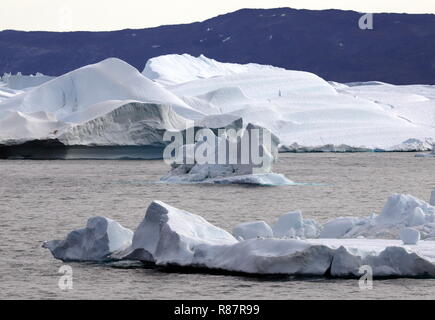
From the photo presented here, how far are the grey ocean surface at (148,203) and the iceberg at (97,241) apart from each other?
10.7 inches

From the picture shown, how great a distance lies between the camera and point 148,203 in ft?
90.2

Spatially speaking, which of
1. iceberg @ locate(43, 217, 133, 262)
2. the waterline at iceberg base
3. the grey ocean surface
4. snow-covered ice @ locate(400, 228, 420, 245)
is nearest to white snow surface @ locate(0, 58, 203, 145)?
the grey ocean surface

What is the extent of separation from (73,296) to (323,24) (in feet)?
570

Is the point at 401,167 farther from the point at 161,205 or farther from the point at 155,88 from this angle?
the point at 161,205

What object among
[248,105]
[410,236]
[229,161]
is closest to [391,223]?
[410,236]

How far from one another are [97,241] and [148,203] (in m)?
12.8

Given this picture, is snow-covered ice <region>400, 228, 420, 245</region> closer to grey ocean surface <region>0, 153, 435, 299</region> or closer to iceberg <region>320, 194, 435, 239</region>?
iceberg <region>320, 194, 435, 239</region>

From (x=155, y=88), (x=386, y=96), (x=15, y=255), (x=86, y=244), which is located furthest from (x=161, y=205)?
Result: (x=386, y=96)

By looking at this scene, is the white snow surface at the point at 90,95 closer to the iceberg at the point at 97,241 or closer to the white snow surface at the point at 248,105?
the white snow surface at the point at 248,105

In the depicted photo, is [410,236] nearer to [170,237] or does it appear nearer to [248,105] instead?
[170,237]

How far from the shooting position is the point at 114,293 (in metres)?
12.6

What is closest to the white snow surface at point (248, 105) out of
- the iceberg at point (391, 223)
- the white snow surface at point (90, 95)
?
the white snow surface at point (90, 95)

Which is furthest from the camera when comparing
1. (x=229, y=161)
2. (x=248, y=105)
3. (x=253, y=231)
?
(x=248, y=105)

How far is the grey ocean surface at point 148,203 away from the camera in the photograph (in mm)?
12547
